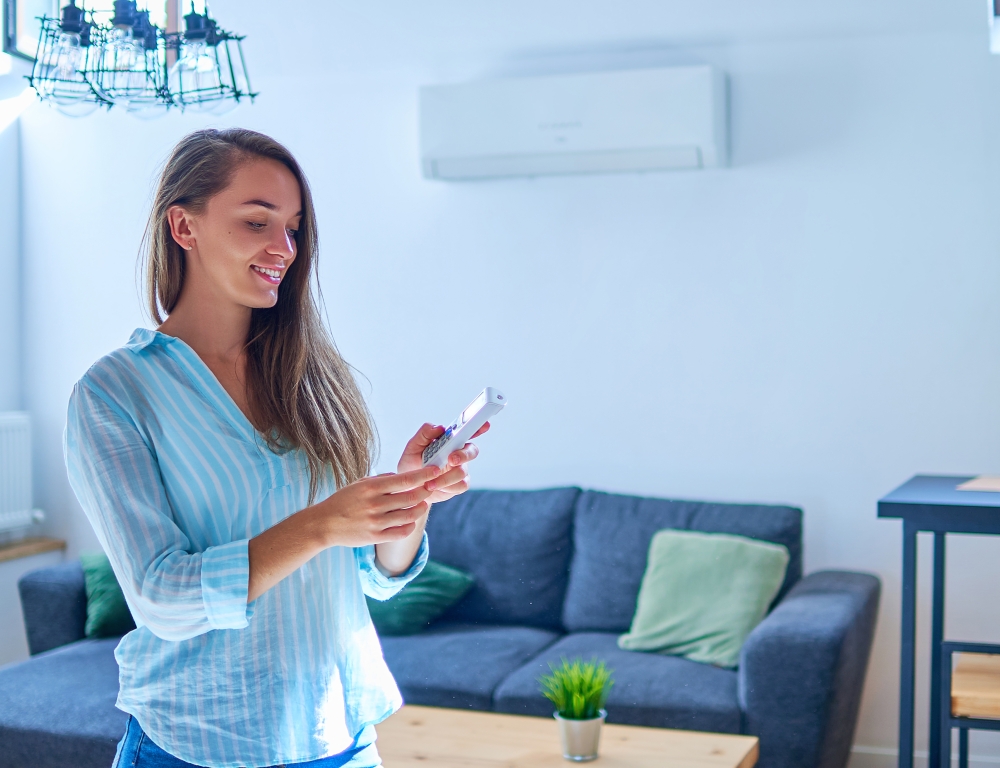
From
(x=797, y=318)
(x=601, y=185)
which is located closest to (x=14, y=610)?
(x=601, y=185)

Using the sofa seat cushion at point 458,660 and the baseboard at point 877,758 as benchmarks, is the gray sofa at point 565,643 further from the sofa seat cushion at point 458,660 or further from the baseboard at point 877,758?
the baseboard at point 877,758

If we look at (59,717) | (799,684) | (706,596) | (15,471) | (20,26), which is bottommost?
(59,717)

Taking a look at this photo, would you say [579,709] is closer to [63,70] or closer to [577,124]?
[63,70]

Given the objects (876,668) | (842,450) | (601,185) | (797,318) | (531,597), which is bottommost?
(876,668)

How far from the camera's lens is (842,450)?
337 cm

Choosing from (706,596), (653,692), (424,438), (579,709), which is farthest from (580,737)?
(424,438)

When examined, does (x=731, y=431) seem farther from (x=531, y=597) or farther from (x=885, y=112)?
(x=885, y=112)

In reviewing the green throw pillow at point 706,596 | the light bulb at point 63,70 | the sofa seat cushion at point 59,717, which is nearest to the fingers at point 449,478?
the light bulb at point 63,70

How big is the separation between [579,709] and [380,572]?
102 centimetres

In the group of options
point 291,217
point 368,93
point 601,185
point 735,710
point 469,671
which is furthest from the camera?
point 368,93

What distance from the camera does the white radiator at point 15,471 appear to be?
402 centimetres

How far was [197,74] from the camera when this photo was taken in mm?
2250

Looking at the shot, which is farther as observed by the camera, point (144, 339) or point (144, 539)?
point (144, 339)

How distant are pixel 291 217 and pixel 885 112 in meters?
2.56
